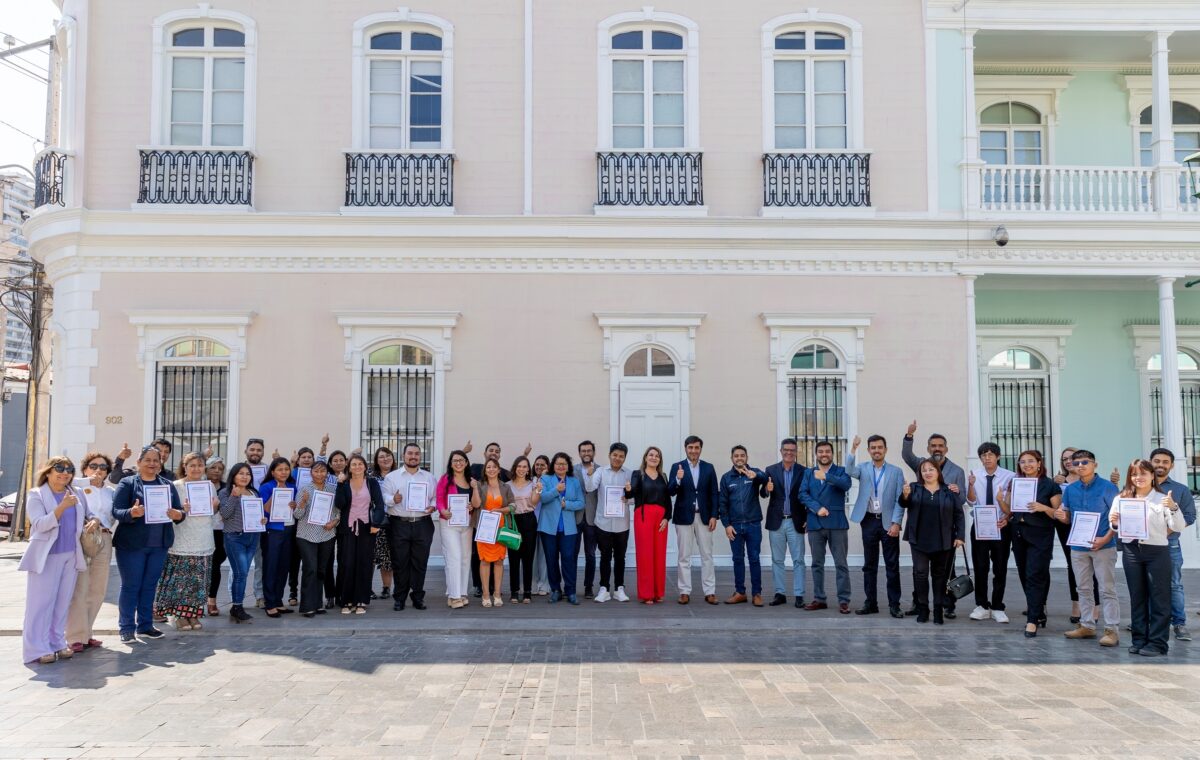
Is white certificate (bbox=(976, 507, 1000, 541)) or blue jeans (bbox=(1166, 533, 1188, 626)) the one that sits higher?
white certificate (bbox=(976, 507, 1000, 541))

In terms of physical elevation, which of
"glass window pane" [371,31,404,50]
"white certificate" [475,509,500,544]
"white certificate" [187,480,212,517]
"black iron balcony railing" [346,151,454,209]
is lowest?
"white certificate" [475,509,500,544]

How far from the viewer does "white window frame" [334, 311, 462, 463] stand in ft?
43.1

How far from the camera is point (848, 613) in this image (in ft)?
33.5

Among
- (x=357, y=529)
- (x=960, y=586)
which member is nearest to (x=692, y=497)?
(x=960, y=586)

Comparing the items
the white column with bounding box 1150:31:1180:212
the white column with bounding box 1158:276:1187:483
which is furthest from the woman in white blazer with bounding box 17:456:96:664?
the white column with bounding box 1150:31:1180:212

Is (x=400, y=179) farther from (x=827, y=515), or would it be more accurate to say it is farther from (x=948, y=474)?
(x=948, y=474)

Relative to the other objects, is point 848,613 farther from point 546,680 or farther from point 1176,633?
point 546,680

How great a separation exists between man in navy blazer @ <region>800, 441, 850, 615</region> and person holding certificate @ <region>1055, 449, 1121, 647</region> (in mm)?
2209

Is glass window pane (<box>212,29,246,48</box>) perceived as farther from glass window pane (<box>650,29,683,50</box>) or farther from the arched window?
the arched window

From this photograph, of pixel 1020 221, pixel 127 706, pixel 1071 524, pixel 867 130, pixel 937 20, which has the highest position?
pixel 937 20

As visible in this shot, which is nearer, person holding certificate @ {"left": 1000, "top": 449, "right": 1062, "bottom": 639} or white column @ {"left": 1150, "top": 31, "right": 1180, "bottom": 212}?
person holding certificate @ {"left": 1000, "top": 449, "right": 1062, "bottom": 639}

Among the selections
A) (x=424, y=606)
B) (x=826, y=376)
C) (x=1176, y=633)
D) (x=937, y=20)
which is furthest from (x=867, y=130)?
(x=424, y=606)

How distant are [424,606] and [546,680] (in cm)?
327

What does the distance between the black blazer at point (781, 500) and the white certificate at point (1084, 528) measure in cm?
274
